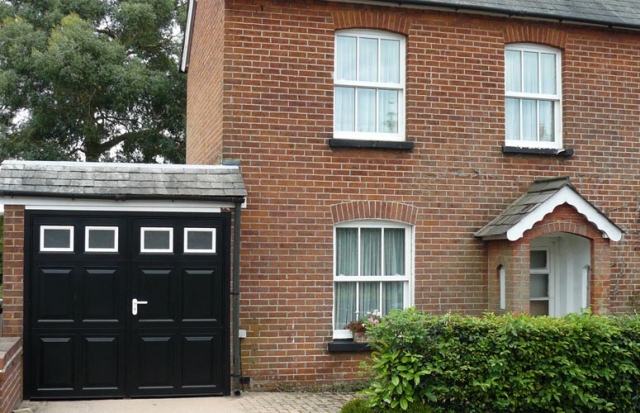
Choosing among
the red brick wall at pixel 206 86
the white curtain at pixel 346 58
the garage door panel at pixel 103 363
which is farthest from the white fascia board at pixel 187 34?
the garage door panel at pixel 103 363

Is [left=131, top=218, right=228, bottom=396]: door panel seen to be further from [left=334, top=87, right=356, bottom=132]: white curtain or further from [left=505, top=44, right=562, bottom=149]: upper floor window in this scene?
[left=505, top=44, right=562, bottom=149]: upper floor window

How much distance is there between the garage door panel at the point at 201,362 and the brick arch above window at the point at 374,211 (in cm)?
256

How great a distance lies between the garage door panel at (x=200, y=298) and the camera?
1105 cm

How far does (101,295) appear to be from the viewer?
10.8 metres

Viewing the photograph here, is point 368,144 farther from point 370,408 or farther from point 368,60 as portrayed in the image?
point 370,408

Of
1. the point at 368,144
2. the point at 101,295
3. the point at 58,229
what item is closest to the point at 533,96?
the point at 368,144

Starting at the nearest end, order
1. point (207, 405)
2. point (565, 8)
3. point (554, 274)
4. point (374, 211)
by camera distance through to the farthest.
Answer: point (207, 405)
point (374, 211)
point (565, 8)
point (554, 274)

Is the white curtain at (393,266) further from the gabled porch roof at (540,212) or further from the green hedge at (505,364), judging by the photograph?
the green hedge at (505,364)

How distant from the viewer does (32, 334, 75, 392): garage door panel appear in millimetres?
10492

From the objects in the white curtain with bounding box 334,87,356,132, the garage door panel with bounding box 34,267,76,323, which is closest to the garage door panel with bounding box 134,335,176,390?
the garage door panel with bounding box 34,267,76,323

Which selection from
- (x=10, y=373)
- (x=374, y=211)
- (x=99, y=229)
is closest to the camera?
(x=10, y=373)

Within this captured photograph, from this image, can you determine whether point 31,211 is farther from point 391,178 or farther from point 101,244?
point 391,178

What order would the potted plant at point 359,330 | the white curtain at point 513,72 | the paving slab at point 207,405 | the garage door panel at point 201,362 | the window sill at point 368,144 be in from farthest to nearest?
the white curtain at point 513,72 → the window sill at point 368,144 → the potted plant at point 359,330 → the garage door panel at point 201,362 → the paving slab at point 207,405

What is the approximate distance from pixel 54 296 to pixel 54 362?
2.81 feet
